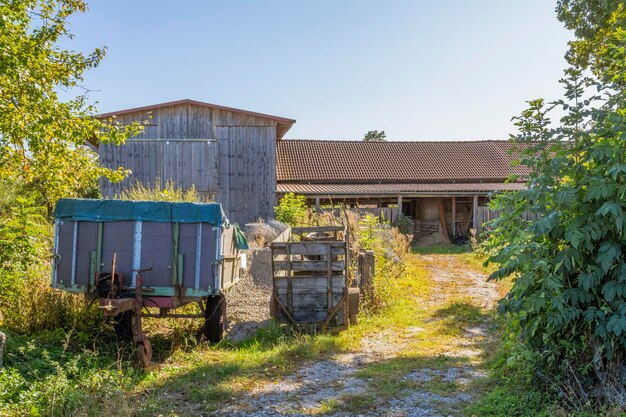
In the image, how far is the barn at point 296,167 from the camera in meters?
21.0

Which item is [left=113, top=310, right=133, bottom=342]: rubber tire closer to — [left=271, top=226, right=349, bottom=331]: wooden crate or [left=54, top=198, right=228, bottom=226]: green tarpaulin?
[left=54, top=198, right=228, bottom=226]: green tarpaulin

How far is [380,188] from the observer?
25234mm

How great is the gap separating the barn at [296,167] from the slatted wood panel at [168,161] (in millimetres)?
42

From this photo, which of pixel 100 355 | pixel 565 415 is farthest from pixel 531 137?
pixel 100 355

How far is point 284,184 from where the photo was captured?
84.1 ft

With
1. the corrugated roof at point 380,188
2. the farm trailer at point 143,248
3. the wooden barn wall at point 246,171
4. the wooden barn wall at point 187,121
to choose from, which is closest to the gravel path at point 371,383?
the farm trailer at point 143,248

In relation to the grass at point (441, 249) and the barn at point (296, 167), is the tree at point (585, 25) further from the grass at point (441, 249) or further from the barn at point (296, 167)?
the grass at point (441, 249)

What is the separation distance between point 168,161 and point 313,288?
1455 cm

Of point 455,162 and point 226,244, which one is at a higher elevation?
point 455,162

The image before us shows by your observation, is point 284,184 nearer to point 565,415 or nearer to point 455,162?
point 455,162

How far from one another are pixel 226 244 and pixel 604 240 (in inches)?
186

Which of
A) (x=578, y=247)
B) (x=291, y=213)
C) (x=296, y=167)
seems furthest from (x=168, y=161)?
(x=578, y=247)

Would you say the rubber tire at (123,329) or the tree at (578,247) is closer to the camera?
the tree at (578,247)

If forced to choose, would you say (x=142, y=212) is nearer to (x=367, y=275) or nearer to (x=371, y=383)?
(x=371, y=383)
